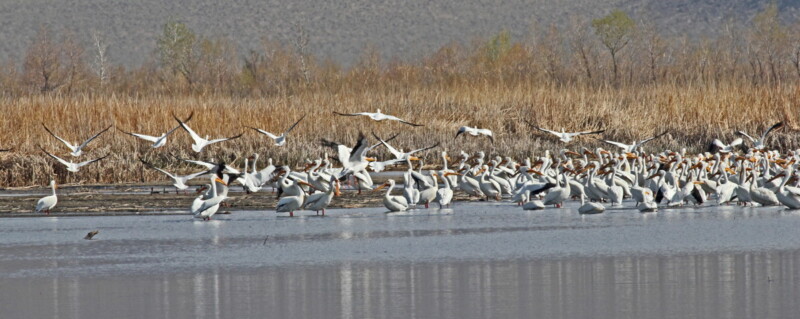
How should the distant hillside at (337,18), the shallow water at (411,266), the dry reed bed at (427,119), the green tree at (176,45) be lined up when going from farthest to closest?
the distant hillside at (337,18) → the green tree at (176,45) → the dry reed bed at (427,119) → the shallow water at (411,266)

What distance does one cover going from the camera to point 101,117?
2361cm

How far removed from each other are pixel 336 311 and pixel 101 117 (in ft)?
54.8

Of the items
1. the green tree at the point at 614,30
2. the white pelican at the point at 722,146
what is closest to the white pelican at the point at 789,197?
the white pelican at the point at 722,146

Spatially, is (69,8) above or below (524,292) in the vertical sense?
above

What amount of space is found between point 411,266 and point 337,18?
80638 millimetres

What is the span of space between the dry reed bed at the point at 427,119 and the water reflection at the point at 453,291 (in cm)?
1244

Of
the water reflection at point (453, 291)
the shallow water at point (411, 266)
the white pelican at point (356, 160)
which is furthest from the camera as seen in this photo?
the white pelican at point (356, 160)

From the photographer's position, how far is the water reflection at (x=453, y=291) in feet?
25.0

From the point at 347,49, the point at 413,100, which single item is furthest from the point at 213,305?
the point at 347,49

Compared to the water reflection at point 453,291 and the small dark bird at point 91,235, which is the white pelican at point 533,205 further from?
the small dark bird at point 91,235

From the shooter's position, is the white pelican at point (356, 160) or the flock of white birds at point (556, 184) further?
the white pelican at point (356, 160)

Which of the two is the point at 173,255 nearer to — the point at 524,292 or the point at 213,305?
the point at 213,305


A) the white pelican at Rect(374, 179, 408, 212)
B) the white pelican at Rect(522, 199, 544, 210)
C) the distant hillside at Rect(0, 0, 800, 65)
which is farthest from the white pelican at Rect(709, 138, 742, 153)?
the distant hillside at Rect(0, 0, 800, 65)

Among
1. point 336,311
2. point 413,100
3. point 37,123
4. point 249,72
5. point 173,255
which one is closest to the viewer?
point 336,311
